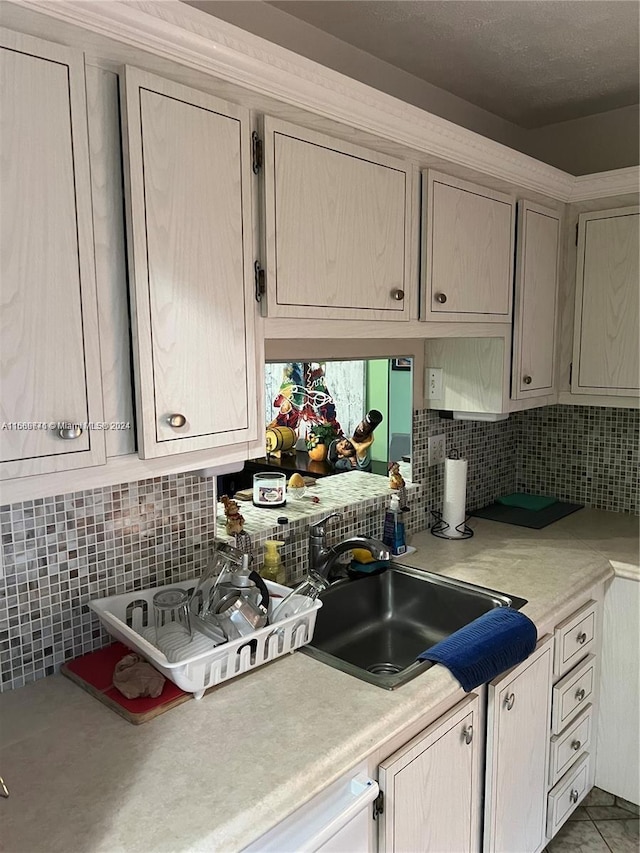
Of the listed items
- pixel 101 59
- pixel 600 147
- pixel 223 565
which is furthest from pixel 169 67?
pixel 600 147

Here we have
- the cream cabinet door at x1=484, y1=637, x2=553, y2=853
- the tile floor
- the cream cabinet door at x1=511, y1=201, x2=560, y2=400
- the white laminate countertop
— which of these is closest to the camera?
the white laminate countertop

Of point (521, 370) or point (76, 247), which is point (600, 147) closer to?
point (521, 370)

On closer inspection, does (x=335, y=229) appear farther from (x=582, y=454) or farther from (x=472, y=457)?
(x=582, y=454)

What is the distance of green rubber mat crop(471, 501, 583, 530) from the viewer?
2.54 meters

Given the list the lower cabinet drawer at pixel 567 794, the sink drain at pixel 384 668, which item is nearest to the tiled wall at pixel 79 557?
the sink drain at pixel 384 668

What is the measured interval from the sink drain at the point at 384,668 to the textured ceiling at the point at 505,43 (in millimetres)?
1861

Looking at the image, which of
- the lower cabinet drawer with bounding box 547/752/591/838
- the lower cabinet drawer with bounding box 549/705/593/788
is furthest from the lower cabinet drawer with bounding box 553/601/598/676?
the lower cabinet drawer with bounding box 547/752/591/838

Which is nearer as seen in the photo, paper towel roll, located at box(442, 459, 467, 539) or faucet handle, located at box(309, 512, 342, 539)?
faucet handle, located at box(309, 512, 342, 539)

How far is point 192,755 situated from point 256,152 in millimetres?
1184

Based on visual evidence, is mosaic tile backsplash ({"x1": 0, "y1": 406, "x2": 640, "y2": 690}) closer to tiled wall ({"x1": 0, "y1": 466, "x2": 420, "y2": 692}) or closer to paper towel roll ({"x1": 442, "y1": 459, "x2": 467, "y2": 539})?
tiled wall ({"x1": 0, "y1": 466, "x2": 420, "y2": 692})

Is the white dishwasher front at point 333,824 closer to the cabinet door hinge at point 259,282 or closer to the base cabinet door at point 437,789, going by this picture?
the base cabinet door at point 437,789

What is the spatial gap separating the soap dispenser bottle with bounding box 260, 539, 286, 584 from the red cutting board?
1.49ft

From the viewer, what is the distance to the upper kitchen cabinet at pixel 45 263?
1032mm

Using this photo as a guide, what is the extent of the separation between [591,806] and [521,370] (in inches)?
60.4
